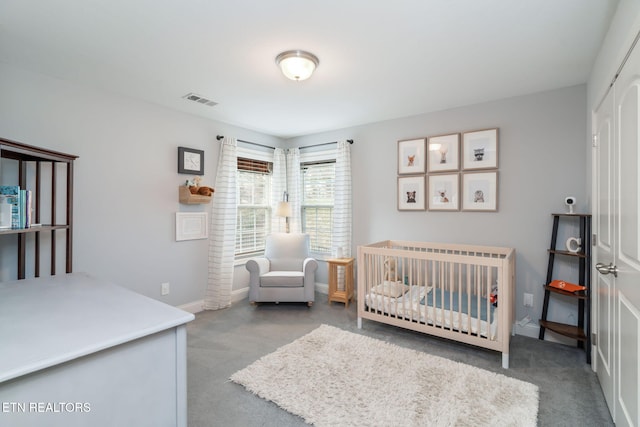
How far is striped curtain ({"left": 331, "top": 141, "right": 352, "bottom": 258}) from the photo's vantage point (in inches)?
157

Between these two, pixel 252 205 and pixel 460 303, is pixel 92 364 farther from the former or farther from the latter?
pixel 252 205

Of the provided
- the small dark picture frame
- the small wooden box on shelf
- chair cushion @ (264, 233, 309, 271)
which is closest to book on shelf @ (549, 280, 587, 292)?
chair cushion @ (264, 233, 309, 271)

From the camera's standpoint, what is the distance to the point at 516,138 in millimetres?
2932

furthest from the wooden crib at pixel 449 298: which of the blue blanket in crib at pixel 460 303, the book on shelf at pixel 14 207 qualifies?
the book on shelf at pixel 14 207

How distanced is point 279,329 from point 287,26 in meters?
2.58

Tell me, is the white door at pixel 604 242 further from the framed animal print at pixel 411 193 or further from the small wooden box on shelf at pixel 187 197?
the small wooden box on shelf at pixel 187 197

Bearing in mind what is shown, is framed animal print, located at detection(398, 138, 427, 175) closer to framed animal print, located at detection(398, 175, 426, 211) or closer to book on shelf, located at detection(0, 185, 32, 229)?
framed animal print, located at detection(398, 175, 426, 211)

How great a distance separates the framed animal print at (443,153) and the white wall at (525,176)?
0.10 m

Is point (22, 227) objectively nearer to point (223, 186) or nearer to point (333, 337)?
point (223, 186)

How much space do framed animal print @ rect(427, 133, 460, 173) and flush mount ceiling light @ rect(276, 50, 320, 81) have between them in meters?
1.77

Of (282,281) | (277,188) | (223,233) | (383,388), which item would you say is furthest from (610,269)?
(277,188)

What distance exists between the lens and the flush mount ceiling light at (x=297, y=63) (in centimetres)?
208

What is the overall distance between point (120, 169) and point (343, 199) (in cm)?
250

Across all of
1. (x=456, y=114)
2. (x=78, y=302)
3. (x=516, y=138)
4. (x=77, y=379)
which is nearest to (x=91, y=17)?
(x=78, y=302)
